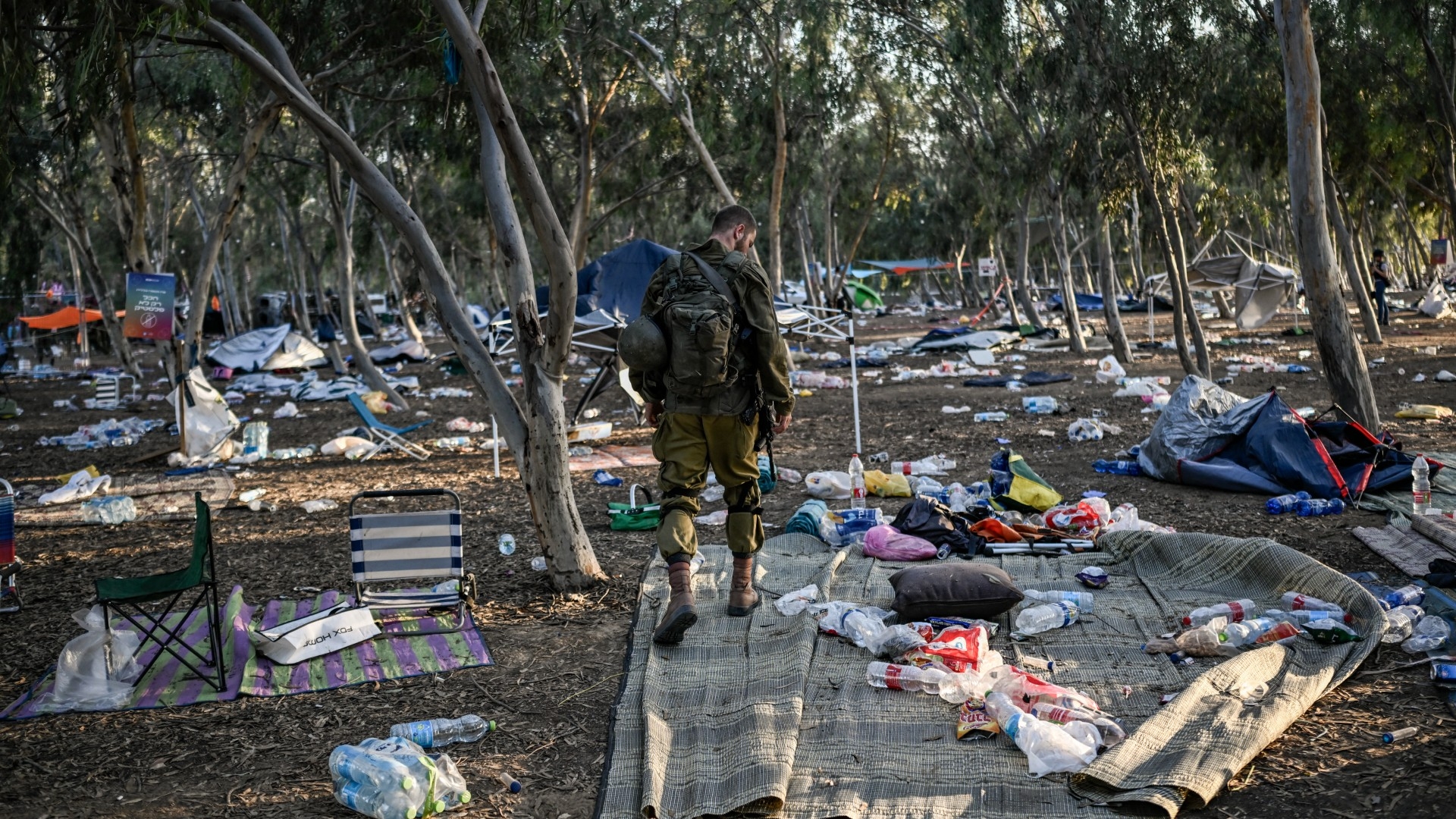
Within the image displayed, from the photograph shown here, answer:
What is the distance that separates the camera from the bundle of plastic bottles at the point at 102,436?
13.5 metres

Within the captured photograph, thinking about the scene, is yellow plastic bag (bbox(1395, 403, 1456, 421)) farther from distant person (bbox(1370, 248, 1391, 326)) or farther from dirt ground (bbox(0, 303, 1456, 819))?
distant person (bbox(1370, 248, 1391, 326))

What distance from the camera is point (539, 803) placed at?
12.0 ft

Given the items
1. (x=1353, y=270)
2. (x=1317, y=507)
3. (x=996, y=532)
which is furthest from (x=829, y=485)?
(x=1353, y=270)

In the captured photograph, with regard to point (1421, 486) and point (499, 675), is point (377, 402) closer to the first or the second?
point (499, 675)

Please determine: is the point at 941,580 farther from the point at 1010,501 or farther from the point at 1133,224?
the point at 1133,224

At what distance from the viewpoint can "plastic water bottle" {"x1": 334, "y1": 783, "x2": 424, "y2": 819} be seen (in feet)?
11.5

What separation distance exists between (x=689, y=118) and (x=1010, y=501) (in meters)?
12.4

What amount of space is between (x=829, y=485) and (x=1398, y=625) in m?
4.32

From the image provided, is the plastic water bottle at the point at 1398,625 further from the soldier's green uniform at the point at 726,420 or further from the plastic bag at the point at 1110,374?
the plastic bag at the point at 1110,374

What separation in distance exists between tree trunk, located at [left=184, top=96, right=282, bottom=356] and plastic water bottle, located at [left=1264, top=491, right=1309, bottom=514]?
31.4 ft

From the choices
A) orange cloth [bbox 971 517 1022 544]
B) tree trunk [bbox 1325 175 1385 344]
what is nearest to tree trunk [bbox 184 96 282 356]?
orange cloth [bbox 971 517 1022 544]

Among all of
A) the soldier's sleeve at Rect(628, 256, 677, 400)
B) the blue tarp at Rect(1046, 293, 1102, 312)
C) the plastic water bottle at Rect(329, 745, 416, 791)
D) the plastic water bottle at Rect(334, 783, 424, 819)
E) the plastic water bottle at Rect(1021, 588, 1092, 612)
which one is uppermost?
the soldier's sleeve at Rect(628, 256, 677, 400)

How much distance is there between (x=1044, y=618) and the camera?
5.00 m

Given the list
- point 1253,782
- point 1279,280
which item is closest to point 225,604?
point 1253,782
